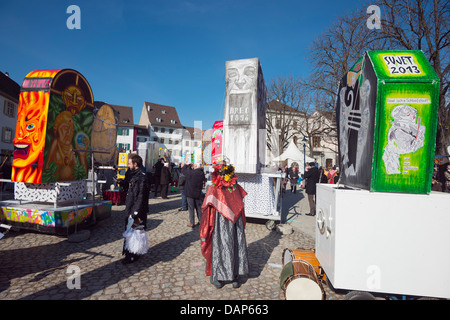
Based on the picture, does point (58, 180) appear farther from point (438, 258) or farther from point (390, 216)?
point (438, 258)

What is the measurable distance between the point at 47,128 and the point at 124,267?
3814mm

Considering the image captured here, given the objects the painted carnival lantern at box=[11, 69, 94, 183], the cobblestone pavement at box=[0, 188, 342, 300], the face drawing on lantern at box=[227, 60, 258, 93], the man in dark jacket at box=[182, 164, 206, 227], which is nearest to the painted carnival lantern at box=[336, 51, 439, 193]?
the cobblestone pavement at box=[0, 188, 342, 300]

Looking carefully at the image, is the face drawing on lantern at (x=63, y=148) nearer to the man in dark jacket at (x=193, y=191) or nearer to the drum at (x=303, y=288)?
the man in dark jacket at (x=193, y=191)

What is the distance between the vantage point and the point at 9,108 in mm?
21625

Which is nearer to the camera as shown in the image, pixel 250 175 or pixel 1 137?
pixel 250 175

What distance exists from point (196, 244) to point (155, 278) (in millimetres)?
1730

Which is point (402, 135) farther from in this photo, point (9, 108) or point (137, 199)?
point (9, 108)

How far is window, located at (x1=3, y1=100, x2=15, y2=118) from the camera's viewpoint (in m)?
20.8

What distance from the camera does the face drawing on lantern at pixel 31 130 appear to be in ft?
17.7

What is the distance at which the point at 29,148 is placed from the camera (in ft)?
17.7

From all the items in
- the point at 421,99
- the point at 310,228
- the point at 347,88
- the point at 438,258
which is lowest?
the point at 310,228

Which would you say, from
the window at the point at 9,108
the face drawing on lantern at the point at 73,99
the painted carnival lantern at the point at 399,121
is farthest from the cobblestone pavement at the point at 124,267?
the window at the point at 9,108

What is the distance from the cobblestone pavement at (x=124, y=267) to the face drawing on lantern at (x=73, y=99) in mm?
3238

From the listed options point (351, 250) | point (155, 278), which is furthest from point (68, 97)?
point (351, 250)
